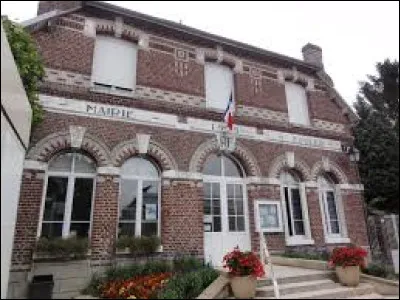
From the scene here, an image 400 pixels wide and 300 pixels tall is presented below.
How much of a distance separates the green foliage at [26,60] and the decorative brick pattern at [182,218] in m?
3.89

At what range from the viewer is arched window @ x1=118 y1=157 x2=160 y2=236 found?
29.8ft

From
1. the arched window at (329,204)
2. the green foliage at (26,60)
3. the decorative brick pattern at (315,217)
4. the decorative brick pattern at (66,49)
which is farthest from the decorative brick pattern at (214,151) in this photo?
the green foliage at (26,60)

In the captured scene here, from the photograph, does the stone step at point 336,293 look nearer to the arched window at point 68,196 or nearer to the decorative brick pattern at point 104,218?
the decorative brick pattern at point 104,218

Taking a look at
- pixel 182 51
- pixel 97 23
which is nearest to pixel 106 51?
pixel 97 23

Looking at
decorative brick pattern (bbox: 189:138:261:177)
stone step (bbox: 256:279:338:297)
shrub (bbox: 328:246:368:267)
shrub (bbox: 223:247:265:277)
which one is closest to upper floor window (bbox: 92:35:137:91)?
decorative brick pattern (bbox: 189:138:261:177)

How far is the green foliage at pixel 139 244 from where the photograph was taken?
8555mm

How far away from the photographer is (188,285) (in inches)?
282

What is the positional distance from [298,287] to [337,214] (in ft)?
19.7

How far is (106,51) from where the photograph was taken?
399 inches

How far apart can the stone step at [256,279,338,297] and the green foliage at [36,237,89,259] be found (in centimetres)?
410

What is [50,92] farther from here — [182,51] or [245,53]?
[245,53]

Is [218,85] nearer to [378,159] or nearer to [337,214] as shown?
[337,214]

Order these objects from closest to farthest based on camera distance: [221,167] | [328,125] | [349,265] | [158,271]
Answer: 1. [349,265]
2. [158,271]
3. [221,167]
4. [328,125]

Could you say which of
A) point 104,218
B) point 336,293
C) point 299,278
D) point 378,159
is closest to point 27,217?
point 104,218
